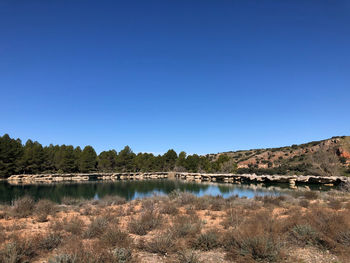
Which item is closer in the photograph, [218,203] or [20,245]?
[20,245]

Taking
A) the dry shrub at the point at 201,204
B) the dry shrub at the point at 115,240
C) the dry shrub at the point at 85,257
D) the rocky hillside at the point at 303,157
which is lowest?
the dry shrub at the point at 201,204

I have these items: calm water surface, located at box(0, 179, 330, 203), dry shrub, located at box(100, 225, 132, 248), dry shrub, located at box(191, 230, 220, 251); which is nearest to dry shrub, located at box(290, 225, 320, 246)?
dry shrub, located at box(191, 230, 220, 251)

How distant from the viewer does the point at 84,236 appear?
832 cm

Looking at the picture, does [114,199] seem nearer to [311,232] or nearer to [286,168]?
[311,232]

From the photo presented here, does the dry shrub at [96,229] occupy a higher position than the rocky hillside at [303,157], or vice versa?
the rocky hillside at [303,157]

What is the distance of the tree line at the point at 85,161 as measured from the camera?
64.8 m

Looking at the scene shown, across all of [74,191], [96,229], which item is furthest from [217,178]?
[96,229]

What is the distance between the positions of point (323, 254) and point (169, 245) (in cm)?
415

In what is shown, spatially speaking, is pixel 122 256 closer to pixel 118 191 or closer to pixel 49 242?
pixel 49 242

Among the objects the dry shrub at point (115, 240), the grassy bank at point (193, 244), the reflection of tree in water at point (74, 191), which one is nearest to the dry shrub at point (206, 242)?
the grassy bank at point (193, 244)

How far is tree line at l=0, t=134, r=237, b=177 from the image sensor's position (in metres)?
64.8

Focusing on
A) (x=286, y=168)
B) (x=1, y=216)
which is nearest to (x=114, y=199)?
(x=1, y=216)

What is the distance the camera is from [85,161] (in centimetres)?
7756

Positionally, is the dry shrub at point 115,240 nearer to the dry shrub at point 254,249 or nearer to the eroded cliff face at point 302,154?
the dry shrub at point 254,249
